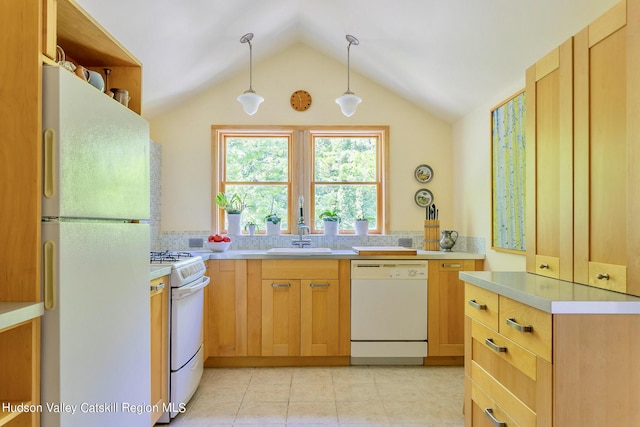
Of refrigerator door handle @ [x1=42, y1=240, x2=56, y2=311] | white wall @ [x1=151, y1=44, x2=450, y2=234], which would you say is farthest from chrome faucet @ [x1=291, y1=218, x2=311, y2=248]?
refrigerator door handle @ [x1=42, y1=240, x2=56, y2=311]

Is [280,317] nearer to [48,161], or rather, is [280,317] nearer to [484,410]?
[484,410]

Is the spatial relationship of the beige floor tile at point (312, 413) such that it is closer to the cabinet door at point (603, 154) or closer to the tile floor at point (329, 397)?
the tile floor at point (329, 397)

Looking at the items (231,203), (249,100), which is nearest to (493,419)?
(249,100)

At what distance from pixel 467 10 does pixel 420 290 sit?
1989 mm

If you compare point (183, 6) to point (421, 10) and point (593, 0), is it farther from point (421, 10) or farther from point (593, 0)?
point (593, 0)

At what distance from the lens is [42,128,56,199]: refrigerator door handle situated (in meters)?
1.09

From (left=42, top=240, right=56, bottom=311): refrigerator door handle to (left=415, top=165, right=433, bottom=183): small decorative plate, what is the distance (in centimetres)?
321

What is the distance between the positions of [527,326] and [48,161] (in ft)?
5.17

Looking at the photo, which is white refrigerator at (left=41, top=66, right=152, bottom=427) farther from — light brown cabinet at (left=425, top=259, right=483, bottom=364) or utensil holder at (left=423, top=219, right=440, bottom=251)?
utensil holder at (left=423, top=219, right=440, bottom=251)

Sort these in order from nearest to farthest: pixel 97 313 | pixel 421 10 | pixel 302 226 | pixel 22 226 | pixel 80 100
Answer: pixel 22 226 → pixel 80 100 → pixel 97 313 → pixel 421 10 → pixel 302 226

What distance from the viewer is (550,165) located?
1.80 metres

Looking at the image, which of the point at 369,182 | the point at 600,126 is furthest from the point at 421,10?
the point at 369,182

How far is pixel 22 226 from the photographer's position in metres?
1.08

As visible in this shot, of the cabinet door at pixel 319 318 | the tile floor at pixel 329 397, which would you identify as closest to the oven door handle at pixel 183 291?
the tile floor at pixel 329 397
